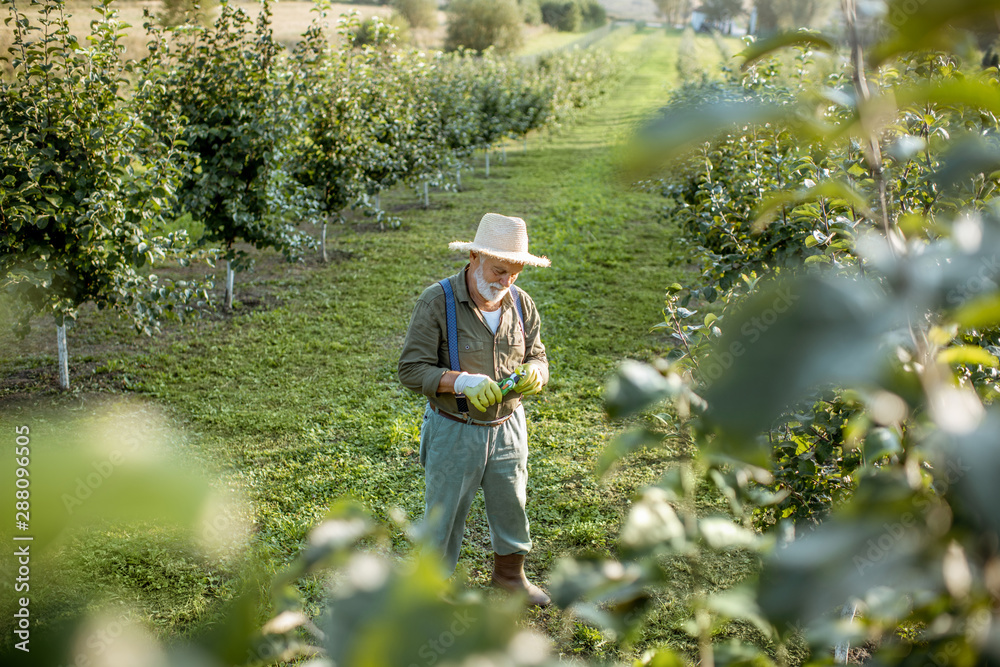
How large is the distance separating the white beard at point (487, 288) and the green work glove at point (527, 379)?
0.34 meters

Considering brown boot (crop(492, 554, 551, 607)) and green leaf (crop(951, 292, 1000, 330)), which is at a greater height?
green leaf (crop(951, 292, 1000, 330))

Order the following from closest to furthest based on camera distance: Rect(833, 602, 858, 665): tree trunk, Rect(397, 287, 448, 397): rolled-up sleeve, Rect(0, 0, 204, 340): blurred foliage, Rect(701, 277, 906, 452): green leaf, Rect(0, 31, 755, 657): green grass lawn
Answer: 1. Rect(701, 277, 906, 452): green leaf
2. Rect(833, 602, 858, 665): tree trunk
3. Rect(397, 287, 448, 397): rolled-up sleeve
4. Rect(0, 31, 755, 657): green grass lawn
5. Rect(0, 0, 204, 340): blurred foliage

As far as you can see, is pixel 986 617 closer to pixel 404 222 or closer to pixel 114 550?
pixel 114 550

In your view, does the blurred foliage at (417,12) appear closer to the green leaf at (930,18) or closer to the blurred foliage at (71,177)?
the blurred foliage at (71,177)

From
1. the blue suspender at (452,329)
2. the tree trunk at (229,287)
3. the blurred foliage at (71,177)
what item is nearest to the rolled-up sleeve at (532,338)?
the blue suspender at (452,329)

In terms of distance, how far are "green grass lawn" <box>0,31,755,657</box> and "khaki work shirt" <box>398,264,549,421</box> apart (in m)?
0.87

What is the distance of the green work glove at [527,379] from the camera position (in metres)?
3.13

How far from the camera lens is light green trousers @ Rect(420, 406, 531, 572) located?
3.17 metres

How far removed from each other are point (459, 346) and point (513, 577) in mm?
1291

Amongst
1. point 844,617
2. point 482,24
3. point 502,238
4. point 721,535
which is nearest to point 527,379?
point 502,238

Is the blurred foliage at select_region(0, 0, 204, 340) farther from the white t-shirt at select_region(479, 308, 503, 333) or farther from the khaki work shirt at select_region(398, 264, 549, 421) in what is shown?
the white t-shirt at select_region(479, 308, 503, 333)

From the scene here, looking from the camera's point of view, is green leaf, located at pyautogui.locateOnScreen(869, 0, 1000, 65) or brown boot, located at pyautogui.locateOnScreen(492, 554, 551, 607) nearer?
green leaf, located at pyautogui.locateOnScreen(869, 0, 1000, 65)

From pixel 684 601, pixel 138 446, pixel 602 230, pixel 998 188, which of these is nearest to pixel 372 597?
pixel 138 446

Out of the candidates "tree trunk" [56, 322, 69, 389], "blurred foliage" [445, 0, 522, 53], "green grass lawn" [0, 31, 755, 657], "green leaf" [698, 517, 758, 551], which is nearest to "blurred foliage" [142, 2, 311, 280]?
"green grass lawn" [0, 31, 755, 657]
